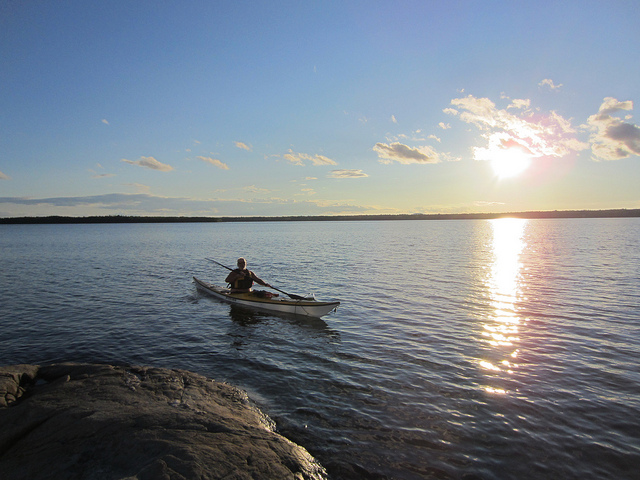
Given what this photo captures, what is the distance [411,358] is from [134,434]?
7523mm

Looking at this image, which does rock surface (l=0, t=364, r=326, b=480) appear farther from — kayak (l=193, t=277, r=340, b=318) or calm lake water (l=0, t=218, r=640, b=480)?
kayak (l=193, t=277, r=340, b=318)

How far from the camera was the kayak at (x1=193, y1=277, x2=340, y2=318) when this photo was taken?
14766 millimetres

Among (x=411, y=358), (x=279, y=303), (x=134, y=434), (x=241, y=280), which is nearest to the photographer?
(x=134, y=434)

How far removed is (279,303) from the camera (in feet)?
52.0

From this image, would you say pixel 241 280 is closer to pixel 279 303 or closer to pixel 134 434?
pixel 279 303

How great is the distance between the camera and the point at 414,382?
29.2ft

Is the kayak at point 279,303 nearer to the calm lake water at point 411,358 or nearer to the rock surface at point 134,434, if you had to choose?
the calm lake water at point 411,358

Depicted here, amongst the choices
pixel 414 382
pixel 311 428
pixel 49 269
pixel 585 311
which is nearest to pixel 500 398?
pixel 414 382

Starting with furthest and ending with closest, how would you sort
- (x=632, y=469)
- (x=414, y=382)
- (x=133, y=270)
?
1. (x=133, y=270)
2. (x=414, y=382)
3. (x=632, y=469)

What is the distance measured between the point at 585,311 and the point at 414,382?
11.2 meters

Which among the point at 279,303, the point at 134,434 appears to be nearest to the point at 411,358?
the point at 279,303

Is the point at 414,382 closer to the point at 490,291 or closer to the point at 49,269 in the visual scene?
the point at 490,291

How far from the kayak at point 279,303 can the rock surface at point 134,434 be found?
7.03 meters

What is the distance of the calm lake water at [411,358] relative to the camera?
6.32 meters
